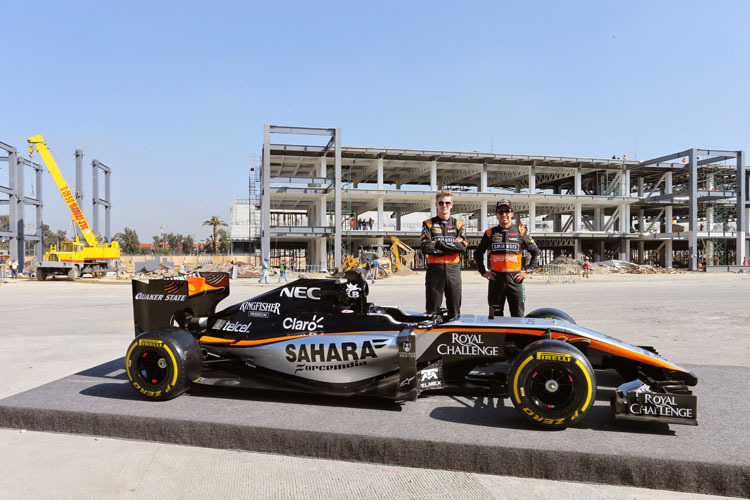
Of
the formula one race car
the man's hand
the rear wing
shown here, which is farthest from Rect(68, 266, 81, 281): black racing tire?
the man's hand

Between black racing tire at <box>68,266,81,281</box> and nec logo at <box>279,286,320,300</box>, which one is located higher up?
nec logo at <box>279,286,320,300</box>

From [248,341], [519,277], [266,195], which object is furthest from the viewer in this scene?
[266,195]

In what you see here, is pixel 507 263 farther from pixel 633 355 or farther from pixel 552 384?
pixel 552 384

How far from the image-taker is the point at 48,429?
367 cm

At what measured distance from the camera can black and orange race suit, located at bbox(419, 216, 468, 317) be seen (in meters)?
5.44

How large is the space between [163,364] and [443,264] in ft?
9.92

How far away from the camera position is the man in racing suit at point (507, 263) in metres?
5.31

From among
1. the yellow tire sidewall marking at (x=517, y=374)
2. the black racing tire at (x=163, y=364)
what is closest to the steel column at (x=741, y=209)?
the yellow tire sidewall marking at (x=517, y=374)

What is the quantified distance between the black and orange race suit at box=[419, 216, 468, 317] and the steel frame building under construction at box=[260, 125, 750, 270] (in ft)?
105

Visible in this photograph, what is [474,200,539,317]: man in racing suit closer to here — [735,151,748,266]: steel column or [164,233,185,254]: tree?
[735,151,748,266]: steel column

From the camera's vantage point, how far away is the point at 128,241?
101188 millimetres

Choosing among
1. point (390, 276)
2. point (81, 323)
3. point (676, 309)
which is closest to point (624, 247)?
point (390, 276)

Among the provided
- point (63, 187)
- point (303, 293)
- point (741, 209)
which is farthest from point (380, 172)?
point (303, 293)

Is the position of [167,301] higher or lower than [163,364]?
higher
